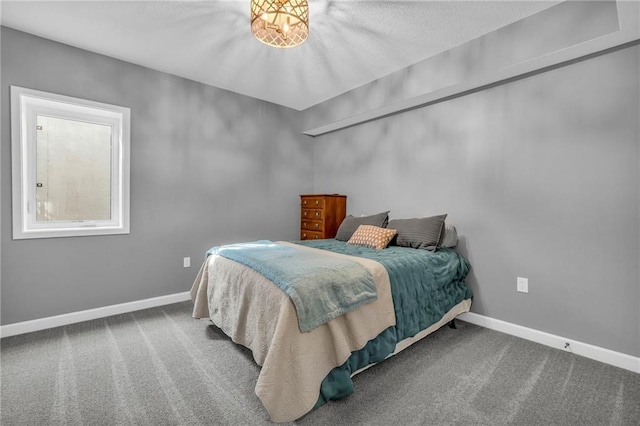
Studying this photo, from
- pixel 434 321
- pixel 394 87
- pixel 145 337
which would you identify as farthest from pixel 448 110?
pixel 145 337

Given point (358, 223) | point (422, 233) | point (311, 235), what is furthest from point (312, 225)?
point (422, 233)

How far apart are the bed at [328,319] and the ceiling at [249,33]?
1.85 m

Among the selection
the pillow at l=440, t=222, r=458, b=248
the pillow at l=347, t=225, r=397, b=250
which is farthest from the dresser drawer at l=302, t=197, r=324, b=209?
the pillow at l=440, t=222, r=458, b=248

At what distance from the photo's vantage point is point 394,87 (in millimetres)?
3135

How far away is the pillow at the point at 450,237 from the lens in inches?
111

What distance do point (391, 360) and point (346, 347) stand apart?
2.20ft

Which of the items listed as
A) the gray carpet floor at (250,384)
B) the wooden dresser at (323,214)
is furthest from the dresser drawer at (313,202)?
the gray carpet floor at (250,384)

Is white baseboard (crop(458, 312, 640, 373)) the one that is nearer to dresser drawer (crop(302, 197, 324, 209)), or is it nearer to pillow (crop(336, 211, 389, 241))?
pillow (crop(336, 211, 389, 241))

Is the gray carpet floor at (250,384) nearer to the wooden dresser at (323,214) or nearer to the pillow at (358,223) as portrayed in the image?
the pillow at (358,223)

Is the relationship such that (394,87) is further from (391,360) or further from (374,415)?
(374,415)

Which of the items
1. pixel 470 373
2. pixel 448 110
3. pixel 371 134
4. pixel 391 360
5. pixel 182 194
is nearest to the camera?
pixel 470 373

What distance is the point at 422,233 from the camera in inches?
109

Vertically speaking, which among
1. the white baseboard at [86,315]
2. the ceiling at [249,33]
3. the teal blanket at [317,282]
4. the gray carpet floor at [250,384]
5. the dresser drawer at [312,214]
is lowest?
the gray carpet floor at [250,384]

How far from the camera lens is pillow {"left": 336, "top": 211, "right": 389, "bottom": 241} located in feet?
10.7
